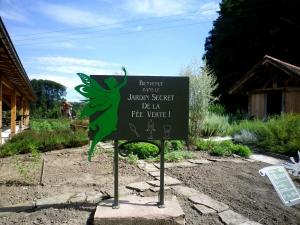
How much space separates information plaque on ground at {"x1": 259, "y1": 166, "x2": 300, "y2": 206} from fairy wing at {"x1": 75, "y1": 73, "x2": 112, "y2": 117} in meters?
2.66

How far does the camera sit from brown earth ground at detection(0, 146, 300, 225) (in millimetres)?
4328

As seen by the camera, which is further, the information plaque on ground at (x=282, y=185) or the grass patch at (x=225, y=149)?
the grass patch at (x=225, y=149)

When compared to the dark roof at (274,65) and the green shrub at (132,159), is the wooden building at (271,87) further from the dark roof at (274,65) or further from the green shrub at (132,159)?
the green shrub at (132,159)

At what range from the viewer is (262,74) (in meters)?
18.2

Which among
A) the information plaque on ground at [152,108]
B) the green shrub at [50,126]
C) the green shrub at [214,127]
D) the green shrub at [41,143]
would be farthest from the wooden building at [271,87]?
the information plaque on ground at [152,108]

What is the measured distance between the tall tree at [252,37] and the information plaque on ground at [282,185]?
2258cm

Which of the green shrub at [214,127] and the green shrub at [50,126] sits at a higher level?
the green shrub at [214,127]

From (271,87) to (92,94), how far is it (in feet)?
48.5

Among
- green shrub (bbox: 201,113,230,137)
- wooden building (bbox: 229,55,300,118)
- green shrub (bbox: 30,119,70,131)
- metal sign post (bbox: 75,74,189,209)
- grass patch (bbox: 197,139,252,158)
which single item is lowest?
grass patch (bbox: 197,139,252,158)

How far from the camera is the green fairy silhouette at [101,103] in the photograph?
439 centimetres

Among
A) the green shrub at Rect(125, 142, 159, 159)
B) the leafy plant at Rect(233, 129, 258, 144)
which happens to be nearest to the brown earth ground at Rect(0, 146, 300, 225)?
the green shrub at Rect(125, 142, 159, 159)

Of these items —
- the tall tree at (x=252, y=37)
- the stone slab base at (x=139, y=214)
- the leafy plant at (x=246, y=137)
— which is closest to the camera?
the stone slab base at (x=139, y=214)

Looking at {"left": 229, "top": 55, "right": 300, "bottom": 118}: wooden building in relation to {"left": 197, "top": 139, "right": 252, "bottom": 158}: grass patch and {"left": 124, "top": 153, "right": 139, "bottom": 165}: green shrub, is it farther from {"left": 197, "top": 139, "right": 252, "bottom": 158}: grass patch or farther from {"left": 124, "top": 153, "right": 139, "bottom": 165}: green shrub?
{"left": 124, "top": 153, "right": 139, "bottom": 165}: green shrub

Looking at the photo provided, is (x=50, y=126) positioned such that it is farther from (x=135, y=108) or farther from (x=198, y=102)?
(x=135, y=108)
